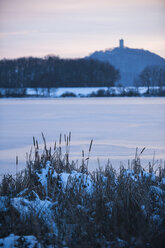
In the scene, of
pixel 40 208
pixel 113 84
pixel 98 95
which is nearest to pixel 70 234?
pixel 40 208

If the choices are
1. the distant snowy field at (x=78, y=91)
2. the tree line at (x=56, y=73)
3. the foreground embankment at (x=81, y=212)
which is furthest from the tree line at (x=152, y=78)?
the foreground embankment at (x=81, y=212)

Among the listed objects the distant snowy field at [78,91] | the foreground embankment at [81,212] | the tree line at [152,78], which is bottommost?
the foreground embankment at [81,212]

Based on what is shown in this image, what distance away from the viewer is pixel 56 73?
83938mm

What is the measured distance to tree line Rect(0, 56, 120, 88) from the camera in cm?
7981

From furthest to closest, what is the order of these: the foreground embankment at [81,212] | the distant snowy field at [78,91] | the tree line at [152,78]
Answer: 1. the tree line at [152,78]
2. the distant snowy field at [78,91]
3. the foreground embankment at [81,212]

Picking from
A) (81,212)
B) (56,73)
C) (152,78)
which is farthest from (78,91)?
(81,212)

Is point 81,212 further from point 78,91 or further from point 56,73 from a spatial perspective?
point 56,73

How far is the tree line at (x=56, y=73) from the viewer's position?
7981cm

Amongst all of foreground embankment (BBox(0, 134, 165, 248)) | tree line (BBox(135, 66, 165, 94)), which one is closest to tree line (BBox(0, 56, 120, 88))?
tree line (BBox(135, 66, 165, 94))

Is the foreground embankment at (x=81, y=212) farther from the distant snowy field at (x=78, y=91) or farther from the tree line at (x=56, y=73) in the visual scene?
the tree line at (x=56, y=73)

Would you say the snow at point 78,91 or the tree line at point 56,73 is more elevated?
the tree line at point 56,73

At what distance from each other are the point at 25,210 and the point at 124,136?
8416mm

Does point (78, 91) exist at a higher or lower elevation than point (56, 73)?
lower

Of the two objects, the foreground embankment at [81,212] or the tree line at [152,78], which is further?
the tree line at [152,78]
